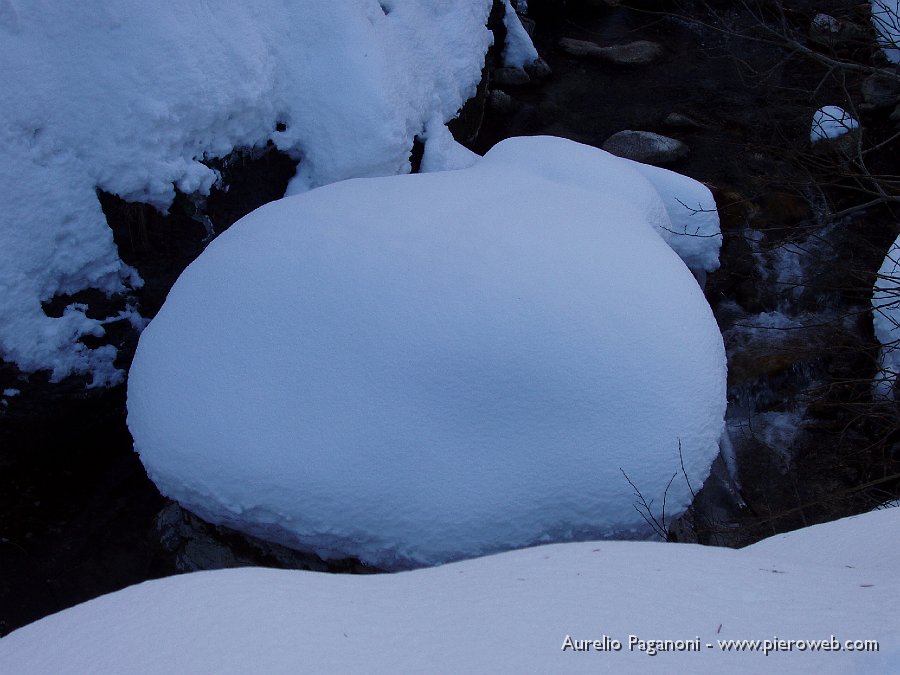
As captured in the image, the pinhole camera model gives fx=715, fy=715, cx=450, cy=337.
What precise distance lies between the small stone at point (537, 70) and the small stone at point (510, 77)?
4.1 inches

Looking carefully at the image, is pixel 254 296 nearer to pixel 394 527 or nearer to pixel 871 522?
pixel 394 527

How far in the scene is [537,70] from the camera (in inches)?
336

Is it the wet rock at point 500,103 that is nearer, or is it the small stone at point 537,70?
the wet rock at point 500,103

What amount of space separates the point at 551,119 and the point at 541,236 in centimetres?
452

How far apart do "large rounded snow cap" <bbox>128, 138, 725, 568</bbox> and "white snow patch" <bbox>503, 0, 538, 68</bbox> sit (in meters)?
5.28

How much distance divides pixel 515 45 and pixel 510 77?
44 centimetres

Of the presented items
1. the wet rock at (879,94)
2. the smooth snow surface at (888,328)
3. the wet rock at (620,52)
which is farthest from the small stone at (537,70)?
the smooth snow surface at (888,328)

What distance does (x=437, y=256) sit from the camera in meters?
3.61

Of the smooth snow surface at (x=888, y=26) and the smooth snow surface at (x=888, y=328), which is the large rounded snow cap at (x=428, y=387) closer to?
the smooth snow surface at (x=888, y=26)

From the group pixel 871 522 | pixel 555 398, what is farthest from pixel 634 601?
pixel 555 398

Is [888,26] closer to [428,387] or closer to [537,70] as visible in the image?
[537,70]

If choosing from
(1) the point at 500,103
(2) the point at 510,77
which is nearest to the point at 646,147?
(1) the point at 500,103

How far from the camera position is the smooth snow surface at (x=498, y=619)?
4.83ft

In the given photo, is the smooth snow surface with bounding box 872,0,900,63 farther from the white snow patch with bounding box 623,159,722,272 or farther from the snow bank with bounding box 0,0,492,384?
the snow bank with bounding box 0,0,492,384
